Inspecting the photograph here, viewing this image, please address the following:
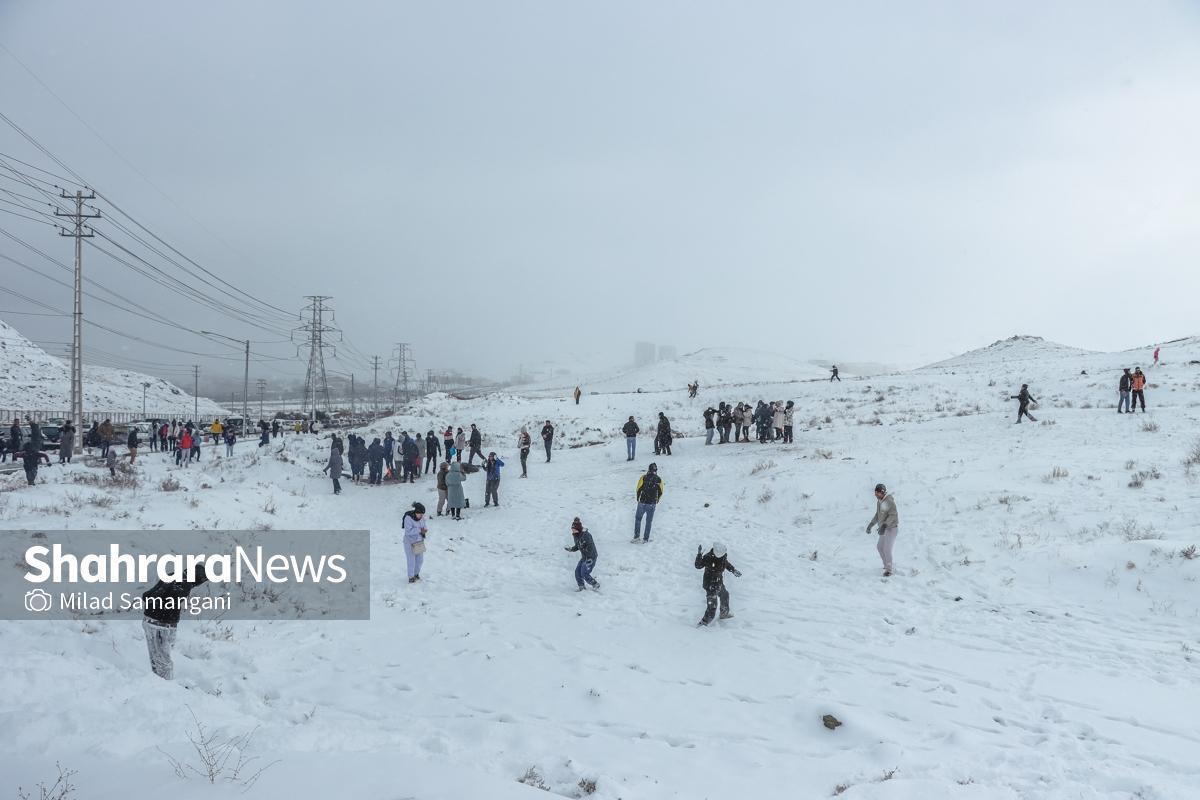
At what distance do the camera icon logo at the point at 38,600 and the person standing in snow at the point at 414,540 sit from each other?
5.45 m

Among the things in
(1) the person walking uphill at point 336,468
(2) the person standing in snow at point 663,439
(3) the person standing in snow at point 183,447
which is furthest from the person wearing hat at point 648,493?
(3) the person standing in snow at point 183,447

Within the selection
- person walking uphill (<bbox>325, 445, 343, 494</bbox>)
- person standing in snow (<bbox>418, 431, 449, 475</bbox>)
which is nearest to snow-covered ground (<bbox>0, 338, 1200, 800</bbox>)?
person walking uphill (<bbox>325, 445, 343, 494</bbox>)

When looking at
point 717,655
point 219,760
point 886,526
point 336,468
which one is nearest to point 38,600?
point 219,760

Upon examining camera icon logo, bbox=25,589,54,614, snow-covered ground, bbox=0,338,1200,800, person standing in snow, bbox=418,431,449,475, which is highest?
person standing in snow, bbox=418,431,449,475

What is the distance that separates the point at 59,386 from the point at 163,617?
117m

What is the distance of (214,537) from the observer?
14.1 m

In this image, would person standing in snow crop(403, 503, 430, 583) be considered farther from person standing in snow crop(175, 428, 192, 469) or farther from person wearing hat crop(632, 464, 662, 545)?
person standing in snow crop(175, 428, 192, 469)

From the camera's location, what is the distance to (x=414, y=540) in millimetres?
12211

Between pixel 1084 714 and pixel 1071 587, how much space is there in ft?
14.8

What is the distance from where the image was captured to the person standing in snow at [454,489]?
58.7ft
